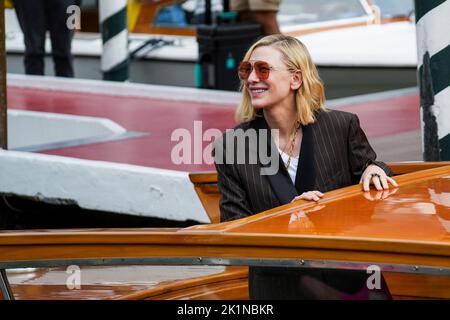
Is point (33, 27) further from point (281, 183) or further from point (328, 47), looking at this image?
point (281, 183)

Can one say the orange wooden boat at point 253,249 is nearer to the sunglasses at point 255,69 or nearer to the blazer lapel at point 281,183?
the blazer lapel at point 281,183

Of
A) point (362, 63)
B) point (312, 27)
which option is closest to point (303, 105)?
point (362, 63)

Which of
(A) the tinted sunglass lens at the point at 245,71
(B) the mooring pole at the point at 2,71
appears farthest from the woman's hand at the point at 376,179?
(B) the mooring pole at the point at 2,71

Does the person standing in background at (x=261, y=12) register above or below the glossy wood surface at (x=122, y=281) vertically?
above

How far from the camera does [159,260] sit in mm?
2779

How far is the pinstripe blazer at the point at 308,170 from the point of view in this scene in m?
3.57

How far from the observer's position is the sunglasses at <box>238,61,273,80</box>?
12.0 feet

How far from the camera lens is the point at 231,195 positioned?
3.58 metres

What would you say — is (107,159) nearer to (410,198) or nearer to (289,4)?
(410,198)

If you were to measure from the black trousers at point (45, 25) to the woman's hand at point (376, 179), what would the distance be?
8.19 m

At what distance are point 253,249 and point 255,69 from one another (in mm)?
1068

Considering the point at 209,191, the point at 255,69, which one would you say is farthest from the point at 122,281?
the point at 209,191

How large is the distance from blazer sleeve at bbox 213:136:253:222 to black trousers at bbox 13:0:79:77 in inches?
313

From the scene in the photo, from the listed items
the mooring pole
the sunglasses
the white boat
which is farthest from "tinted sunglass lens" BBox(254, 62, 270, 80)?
the white boat
